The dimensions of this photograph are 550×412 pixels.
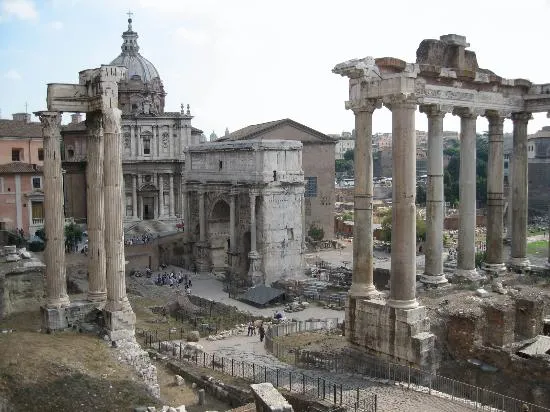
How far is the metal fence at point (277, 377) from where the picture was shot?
13.5 m

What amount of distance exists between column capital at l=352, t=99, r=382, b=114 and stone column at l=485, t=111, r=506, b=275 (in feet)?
18.5

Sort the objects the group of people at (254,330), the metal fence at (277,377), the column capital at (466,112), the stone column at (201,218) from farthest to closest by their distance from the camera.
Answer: the stone column at (201,218) < the group of people at (254,330) < the column capital at (466,112) < the metal fence at (277,377)

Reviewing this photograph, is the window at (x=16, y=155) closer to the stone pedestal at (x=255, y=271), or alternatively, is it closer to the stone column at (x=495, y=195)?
the stone pedestal at (x=255, y=271)

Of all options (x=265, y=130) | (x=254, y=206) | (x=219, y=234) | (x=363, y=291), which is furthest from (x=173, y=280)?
(x=363, y=291)

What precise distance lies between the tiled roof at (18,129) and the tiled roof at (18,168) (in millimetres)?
2938

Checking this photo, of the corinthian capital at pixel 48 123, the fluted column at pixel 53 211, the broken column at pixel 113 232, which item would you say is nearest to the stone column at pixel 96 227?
the fluted column at pixel 53 211

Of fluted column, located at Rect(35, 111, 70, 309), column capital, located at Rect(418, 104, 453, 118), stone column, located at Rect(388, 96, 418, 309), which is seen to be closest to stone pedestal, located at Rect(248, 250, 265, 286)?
fluted column, located at Rect(35, 111, 70, 309)

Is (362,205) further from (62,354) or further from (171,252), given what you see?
(171,252)

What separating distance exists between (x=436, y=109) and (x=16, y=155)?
3717 cm

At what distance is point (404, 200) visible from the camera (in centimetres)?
1545

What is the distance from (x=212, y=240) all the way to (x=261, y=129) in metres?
12.0

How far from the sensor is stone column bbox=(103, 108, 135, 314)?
17.3 m

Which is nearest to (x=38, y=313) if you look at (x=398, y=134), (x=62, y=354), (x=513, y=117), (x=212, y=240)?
(x=62, y=354)

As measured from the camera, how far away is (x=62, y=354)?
49.7ft
